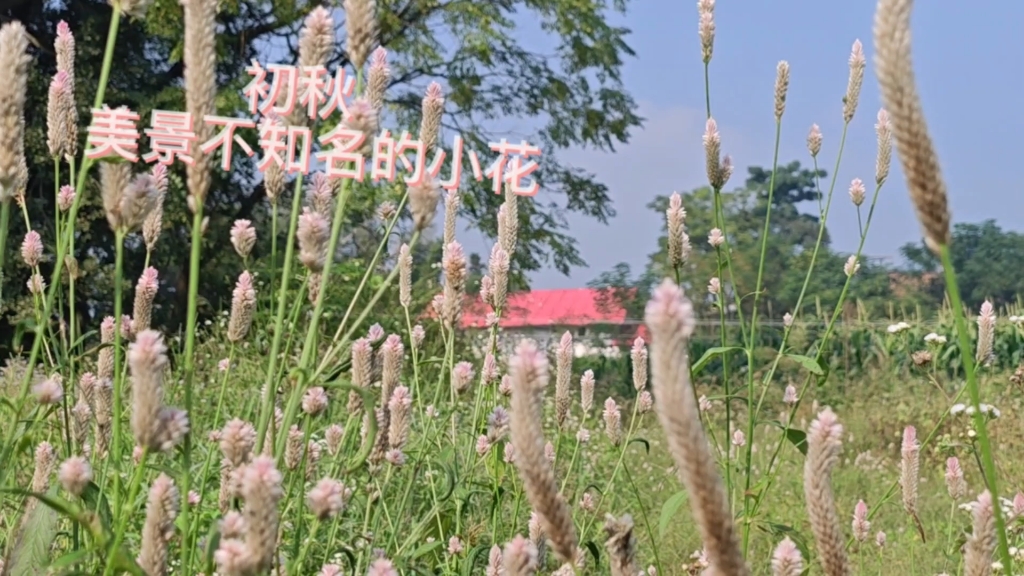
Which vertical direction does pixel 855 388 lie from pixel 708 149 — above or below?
below

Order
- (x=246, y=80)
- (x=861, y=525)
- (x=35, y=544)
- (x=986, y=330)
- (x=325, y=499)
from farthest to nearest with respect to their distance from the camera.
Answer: (x=246, y=80) < (x=986, y=330) < (x=861, y=525) < (x=35, y=544) < (x=325, y=499)

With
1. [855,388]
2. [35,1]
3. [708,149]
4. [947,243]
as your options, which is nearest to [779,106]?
[708,149]

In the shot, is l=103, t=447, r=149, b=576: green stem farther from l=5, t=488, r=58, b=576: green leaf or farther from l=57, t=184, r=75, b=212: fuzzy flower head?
l=57, t=184, r=75, b=212: fuzzy flower head

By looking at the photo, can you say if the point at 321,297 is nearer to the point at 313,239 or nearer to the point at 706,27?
the point at 313,239

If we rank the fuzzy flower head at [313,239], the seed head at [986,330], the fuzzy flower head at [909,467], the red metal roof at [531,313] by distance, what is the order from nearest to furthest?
the fuzzy flower head at [313,239]
the fuzzy flower head at [909,467]
the seed head at [986,330]
the red metal roof at [531,313]

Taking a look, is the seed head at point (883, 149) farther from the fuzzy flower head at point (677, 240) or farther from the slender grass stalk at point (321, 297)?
the slender grass stalk at point (321, 297)

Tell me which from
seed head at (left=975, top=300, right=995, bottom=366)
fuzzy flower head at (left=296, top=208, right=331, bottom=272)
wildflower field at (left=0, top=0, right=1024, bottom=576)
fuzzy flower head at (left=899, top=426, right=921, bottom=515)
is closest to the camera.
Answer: wildflower field at (left=0, top=0, right=1024, bottom=576)

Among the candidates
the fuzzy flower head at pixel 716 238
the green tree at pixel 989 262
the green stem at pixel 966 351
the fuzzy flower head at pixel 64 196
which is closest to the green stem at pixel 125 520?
the green stem at pixel 966 351

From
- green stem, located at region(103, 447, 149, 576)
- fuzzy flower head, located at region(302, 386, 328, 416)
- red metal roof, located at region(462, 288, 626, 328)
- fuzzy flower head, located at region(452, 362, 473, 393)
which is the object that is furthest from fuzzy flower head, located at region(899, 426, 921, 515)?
red metal roof, located at region(462, 288, 626, 328)

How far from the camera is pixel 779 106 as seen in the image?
2426 millimetres

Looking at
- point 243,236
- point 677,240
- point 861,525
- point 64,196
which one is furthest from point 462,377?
point 64,196

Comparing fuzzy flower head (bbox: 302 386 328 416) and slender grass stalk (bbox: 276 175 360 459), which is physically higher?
slender grass stalk (bbox: 276 175 360 459)

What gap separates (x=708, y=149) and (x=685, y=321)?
1716 mm

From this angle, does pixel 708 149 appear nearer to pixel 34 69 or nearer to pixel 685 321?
pixel 685 321
